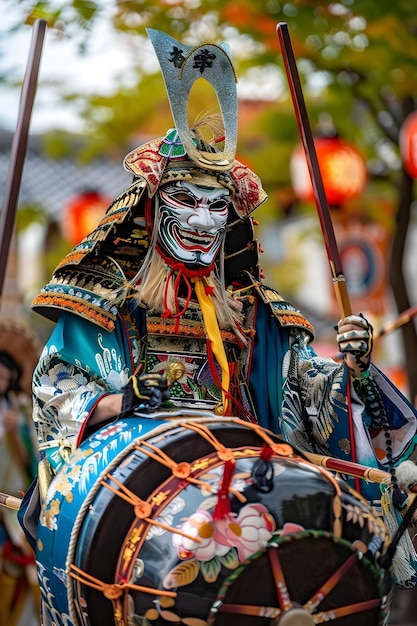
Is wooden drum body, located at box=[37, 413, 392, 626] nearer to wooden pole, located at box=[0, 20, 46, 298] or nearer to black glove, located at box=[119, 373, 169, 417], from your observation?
black glove, located at box=[119, 373, 169, 417]

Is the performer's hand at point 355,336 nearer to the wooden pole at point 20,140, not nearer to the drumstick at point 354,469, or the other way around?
the drumstick at point 354,469

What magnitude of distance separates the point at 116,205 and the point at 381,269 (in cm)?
1312

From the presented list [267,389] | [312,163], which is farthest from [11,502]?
[312,163]

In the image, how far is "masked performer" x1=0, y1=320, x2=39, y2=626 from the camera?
709 centimetres

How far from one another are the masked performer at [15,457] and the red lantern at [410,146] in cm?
415

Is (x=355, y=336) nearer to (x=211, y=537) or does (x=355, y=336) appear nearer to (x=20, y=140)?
(x=211, y=537)

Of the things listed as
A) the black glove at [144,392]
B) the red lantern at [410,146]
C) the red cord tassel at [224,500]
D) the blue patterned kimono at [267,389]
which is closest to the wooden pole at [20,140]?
the blue patterned kimono at [267,389]

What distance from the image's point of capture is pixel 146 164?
4.11 m

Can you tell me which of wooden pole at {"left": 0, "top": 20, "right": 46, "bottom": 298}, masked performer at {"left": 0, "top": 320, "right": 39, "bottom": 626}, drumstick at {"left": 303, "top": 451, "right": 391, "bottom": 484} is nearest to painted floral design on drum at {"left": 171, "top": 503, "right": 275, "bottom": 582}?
drumstick at {"left": 303, "top": 451, "right": 391, "bottom": 484}

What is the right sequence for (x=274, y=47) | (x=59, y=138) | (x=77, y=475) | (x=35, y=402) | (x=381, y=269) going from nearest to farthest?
(x=77, y=475) < (x=35, y=402) < (x=274, y=47) < (x=59, y=138) < (x=381, y=269)

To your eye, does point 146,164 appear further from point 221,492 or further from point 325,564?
point 325,564

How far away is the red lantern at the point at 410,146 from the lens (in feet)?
31.8

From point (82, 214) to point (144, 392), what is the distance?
38.5 feet

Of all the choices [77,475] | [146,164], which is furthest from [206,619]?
[146,164]
